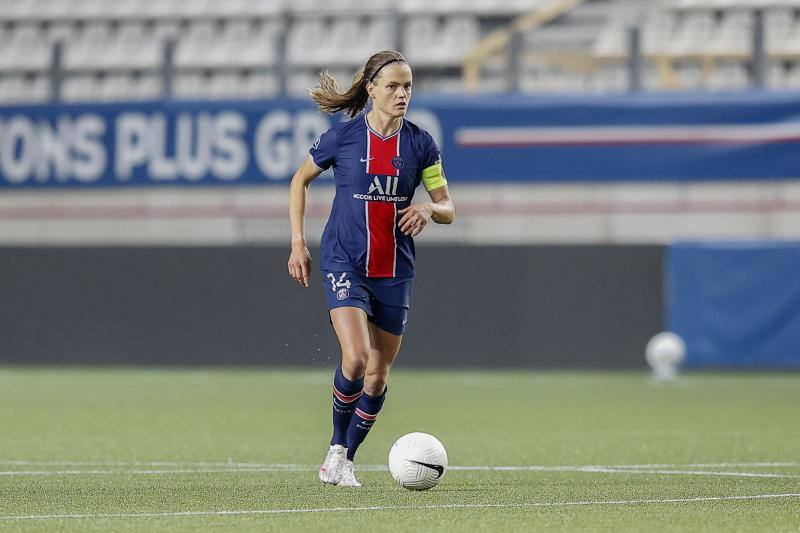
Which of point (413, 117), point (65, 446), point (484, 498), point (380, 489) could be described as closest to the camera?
point (484, 498)

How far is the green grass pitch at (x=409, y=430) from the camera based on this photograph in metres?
5.98

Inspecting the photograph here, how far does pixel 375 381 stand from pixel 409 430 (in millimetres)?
3979

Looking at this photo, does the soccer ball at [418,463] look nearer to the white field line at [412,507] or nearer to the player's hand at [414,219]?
the white field line at [412,507]

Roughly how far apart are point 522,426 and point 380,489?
4.64 metres

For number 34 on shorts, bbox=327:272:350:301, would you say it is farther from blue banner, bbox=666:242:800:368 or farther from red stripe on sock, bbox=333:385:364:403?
blue banner, bbox=666:242:800:368

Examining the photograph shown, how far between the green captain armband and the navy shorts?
46 centimetres

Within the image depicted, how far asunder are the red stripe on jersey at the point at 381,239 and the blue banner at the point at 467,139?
41.3 feet

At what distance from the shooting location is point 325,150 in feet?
24.4

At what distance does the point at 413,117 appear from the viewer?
64.8ft

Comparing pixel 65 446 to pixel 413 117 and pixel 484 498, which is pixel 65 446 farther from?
pixel 413 117

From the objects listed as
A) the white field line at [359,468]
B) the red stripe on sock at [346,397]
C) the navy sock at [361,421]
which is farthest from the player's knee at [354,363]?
the white field line at [359,468]

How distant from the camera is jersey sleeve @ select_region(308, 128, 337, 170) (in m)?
7.42

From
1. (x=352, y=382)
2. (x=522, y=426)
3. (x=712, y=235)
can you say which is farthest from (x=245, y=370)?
(x=352, y=382)

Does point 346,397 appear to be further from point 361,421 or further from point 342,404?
point 361,421
